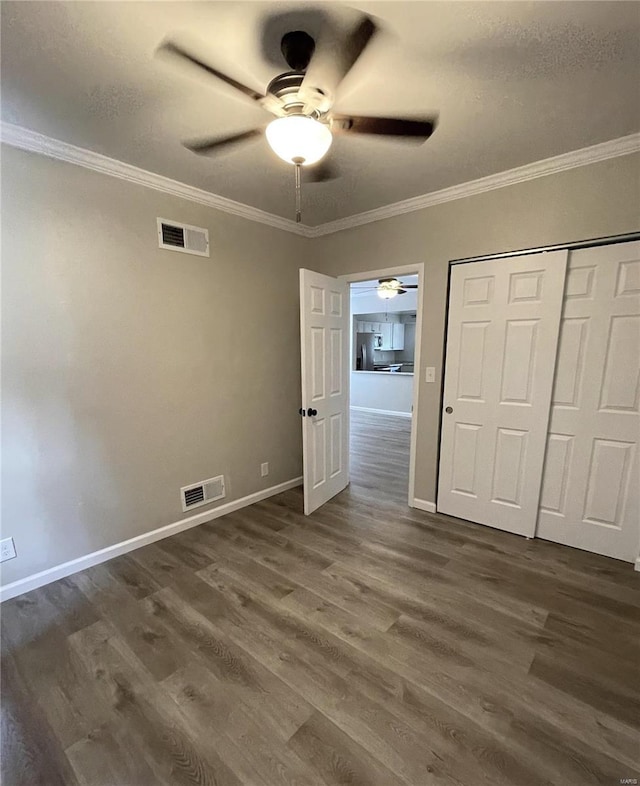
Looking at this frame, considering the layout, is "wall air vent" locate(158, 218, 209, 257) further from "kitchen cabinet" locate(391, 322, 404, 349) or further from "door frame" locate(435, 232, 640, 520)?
"kitchen cabinet" locate(391, 322, 404, 349)

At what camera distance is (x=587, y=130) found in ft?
6.37

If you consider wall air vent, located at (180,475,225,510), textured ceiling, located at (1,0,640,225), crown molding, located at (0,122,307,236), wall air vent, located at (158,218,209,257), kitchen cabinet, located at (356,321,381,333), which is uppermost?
textured ceiling, located at (1,0,640,225)

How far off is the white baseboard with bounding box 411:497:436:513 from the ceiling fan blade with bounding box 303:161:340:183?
2737 millimetres

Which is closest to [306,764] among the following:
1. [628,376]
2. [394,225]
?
[628,376]

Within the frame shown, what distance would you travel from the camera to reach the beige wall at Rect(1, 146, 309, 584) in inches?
79.6

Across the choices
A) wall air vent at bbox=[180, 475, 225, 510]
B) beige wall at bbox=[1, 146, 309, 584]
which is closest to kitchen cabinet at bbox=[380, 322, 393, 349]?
beige wall at bbox=[1, 146, 309, 584]

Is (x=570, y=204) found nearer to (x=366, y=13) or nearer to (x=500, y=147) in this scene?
(x=500, y=147)

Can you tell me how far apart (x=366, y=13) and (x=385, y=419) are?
6117mm

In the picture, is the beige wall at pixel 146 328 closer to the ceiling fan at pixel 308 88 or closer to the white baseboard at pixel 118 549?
the white baseboard at pixel 118 549

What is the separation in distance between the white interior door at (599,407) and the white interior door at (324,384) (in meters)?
1.76

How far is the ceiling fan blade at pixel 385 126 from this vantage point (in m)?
1.51

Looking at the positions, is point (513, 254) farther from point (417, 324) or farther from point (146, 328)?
point (146, 328)

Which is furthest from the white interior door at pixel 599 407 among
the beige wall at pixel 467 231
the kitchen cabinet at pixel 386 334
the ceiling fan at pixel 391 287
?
the kitchen cabinet at pixel 386 334

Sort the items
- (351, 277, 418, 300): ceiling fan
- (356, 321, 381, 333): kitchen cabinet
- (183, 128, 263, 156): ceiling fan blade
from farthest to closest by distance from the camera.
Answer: (356, 321, 381, 333): kitchen cabinet → (351, 277, 418, 300): ceiling fan → (183, 128, 263, 156): ceiling fan blade
